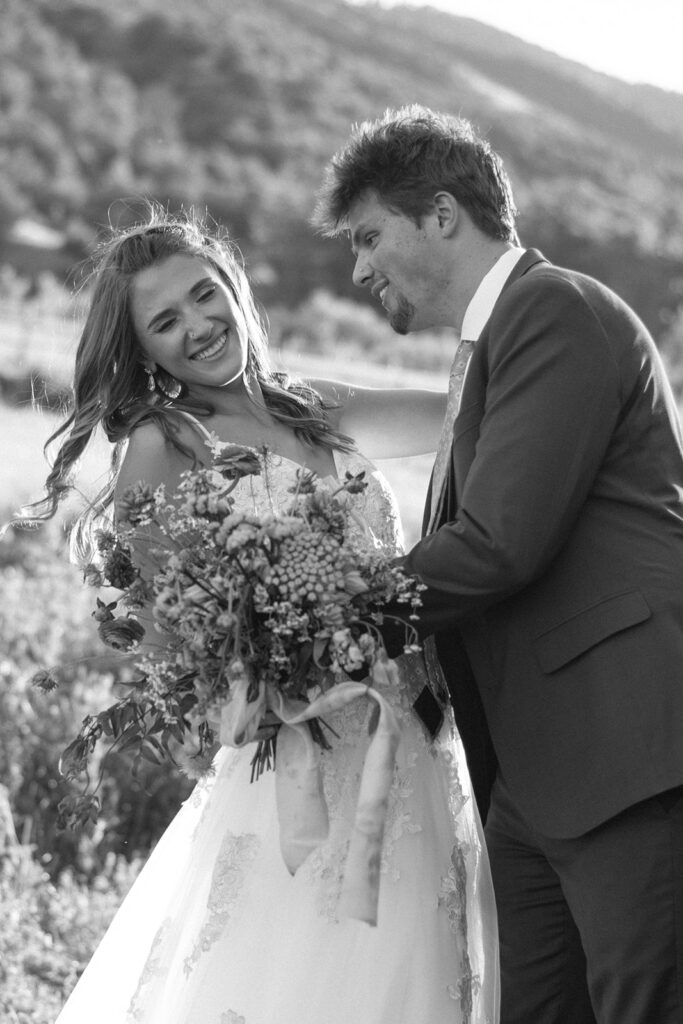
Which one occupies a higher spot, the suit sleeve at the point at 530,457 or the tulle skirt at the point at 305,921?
the suit sleeve at the point at 530,457

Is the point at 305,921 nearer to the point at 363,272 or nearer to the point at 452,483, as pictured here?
the point at 452,483

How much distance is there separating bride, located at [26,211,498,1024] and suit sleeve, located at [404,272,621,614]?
489mm

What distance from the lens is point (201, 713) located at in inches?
102

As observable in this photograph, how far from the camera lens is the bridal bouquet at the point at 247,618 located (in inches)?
96.3

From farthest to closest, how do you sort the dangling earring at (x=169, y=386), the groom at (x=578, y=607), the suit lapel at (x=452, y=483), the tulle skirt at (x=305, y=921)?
the dangling earring at (x=169, y=386) → the suit lapel at (x=452, y=483) → the tulle skirt at (x=305, y=921) → the groom at (x=578, y=607)

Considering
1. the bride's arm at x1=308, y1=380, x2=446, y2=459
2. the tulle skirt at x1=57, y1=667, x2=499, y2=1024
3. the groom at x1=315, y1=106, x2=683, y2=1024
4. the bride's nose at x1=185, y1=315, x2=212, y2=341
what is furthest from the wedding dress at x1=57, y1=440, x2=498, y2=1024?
the bride's nose at x1=185, y1=315, x2=212, y2=341

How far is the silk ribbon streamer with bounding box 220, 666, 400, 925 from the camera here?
2.41m

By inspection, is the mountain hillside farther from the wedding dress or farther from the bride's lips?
the wedding dress

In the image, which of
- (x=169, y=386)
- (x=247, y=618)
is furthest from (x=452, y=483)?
(x=169, y=386)

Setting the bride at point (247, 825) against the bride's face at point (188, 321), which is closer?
the bride at point (247, 825)

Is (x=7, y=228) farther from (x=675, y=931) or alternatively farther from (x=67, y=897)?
(x=675, y=931)

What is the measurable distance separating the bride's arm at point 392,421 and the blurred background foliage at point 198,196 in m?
0.78

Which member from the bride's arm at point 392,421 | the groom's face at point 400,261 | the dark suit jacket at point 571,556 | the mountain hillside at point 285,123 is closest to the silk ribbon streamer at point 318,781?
the dark suit jacket at point 571,556

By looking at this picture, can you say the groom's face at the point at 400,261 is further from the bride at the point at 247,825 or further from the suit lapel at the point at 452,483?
the bride at the point at 247,825
